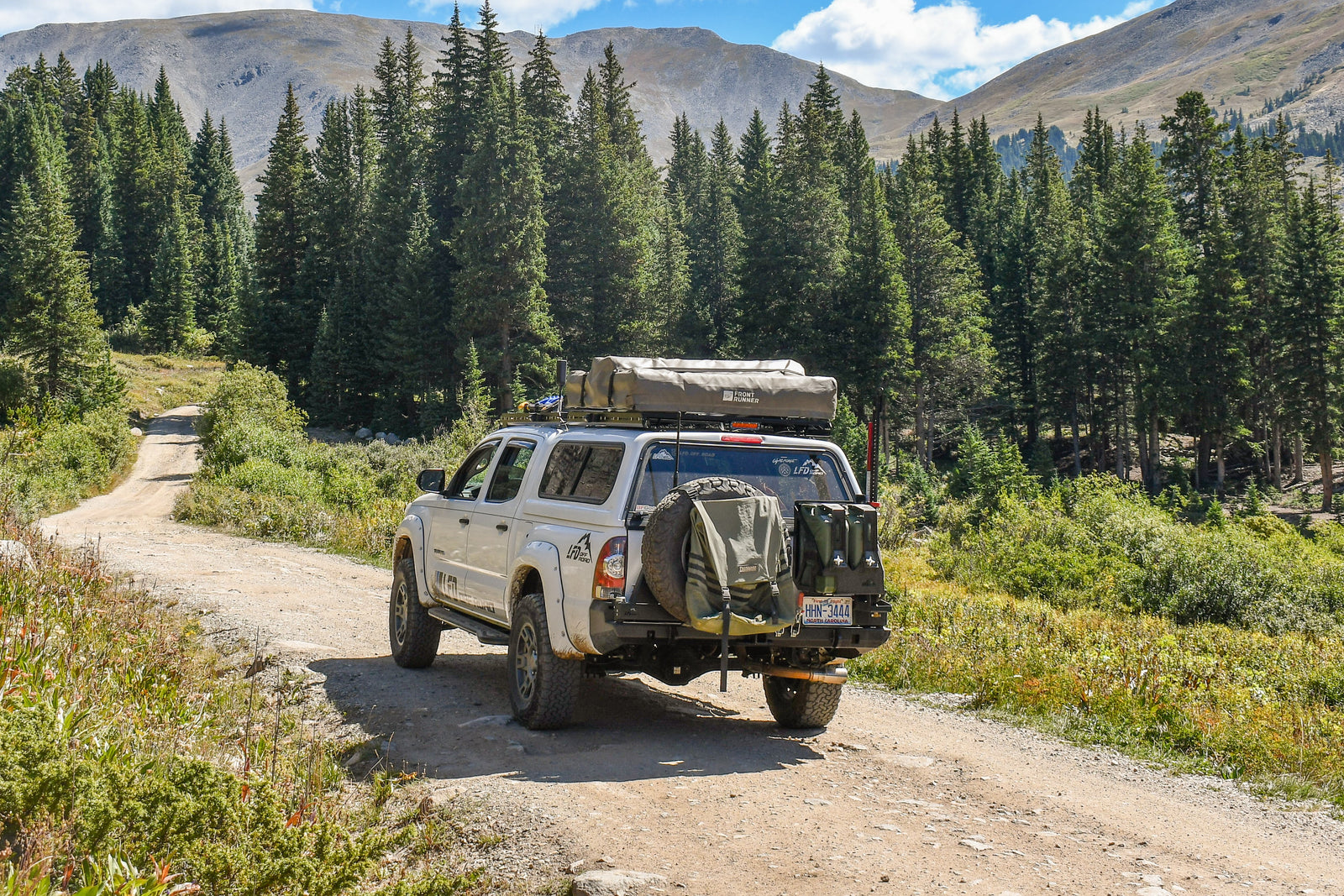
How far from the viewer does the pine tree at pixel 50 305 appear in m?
55.0

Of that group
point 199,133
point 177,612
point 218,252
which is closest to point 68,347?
point 218,252

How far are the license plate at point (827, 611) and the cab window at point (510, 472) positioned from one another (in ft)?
8.29

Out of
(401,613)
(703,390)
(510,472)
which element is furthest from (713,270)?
(703,390)

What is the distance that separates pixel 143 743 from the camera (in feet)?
18.6

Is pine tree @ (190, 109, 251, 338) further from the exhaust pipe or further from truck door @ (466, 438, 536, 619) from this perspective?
the exhaust pipe

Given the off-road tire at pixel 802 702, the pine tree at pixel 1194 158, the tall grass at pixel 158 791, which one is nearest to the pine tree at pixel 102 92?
the pine tree at pixel 1194 158

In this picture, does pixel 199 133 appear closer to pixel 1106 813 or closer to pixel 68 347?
pixel 68 347

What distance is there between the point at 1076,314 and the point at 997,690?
211 feet

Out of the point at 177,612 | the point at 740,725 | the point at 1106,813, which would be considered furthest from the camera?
the point at 177,612

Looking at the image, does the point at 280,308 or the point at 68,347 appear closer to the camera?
the point at 68,347

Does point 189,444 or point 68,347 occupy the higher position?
point 68,347

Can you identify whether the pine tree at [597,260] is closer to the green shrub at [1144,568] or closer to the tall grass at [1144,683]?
the green shrub at [1144,568]

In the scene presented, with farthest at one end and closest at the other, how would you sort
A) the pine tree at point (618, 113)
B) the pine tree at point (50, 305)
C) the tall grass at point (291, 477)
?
the pine tree at point (618, 113)
the pine tree at point (50, 305)
the tall grass at point (291, 477)

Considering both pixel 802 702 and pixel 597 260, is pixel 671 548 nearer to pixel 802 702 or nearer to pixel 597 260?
pixel 802 702
